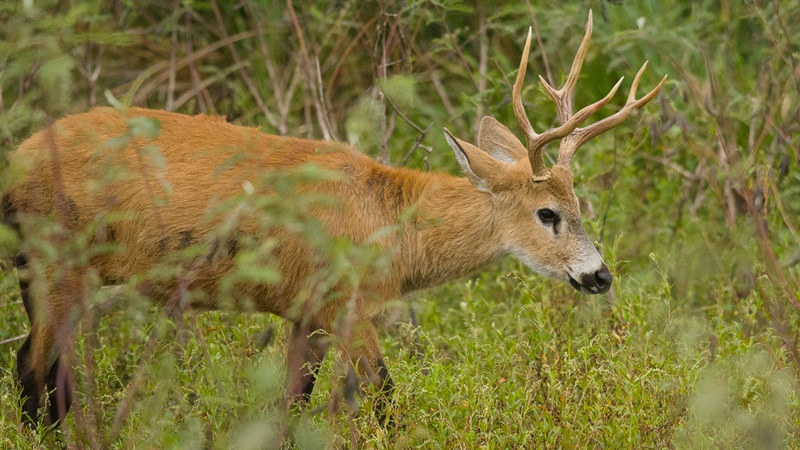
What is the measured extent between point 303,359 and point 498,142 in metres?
1.88

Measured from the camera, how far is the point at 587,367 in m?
5.26

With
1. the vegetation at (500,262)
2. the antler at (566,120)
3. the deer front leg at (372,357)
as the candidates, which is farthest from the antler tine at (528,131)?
the deer front leg at (372,357)

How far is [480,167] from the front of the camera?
5.74m

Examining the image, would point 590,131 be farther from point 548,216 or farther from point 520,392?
point 520,392

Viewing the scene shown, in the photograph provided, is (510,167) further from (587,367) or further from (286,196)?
(286,196)

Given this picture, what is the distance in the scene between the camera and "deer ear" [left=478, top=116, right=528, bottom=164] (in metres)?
6.21

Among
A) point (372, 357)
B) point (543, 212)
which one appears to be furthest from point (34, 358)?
point (543, 212)

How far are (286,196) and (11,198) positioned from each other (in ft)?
5.64

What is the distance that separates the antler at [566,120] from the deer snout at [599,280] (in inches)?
20.9

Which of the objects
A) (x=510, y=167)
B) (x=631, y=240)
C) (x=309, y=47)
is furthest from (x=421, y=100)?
(x=510, y=167)

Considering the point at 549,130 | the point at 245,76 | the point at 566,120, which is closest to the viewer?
the point at 549,130

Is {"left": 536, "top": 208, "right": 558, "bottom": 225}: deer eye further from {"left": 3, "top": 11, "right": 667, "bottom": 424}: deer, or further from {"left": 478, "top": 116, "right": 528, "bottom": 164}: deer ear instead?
{"left": 478, "top": 116, "right": 528, "bottom": 164}: deer ear

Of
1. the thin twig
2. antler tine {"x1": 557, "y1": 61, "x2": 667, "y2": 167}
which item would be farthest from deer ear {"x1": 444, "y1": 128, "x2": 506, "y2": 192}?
the thin twig

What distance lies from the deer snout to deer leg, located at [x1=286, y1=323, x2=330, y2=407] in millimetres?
1329
